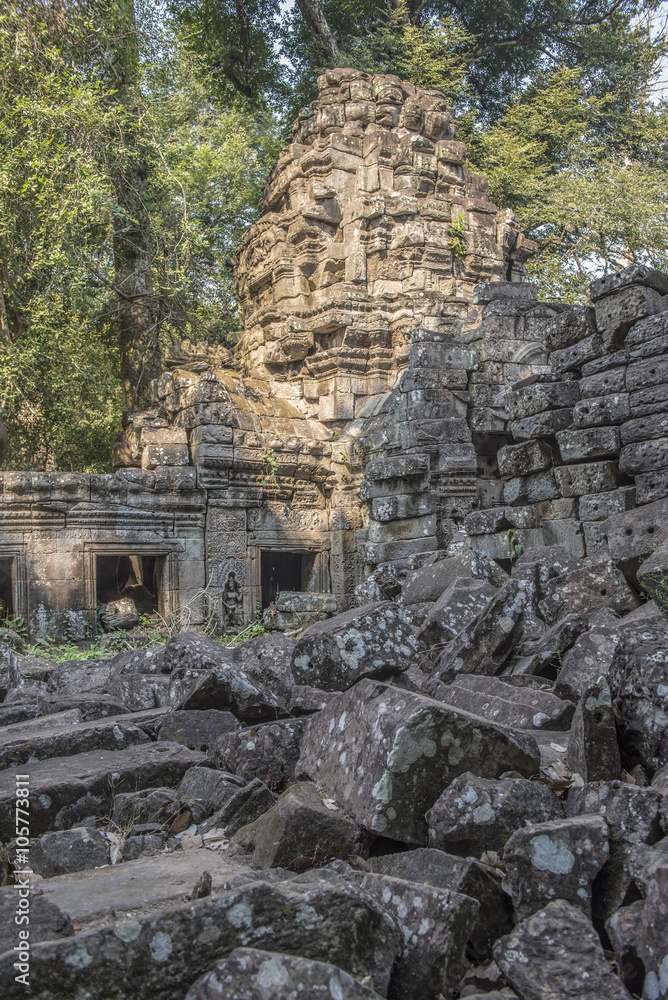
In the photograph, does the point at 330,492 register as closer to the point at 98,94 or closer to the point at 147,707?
the point at 98,94

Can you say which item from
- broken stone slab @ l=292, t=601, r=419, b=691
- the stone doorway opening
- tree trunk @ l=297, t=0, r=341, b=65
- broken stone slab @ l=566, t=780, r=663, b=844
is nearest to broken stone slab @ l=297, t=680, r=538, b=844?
broken stone slab @ l=566, t=780, r=663, b=844

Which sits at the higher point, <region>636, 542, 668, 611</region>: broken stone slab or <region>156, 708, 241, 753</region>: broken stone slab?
<region>636, 542, 668, 611</region>: broken stone slab

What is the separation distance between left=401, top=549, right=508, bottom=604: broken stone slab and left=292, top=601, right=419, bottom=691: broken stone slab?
236 centimetres

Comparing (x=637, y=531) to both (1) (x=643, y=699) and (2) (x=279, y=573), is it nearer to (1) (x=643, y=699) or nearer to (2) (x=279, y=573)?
(1) (x=643, y=699)

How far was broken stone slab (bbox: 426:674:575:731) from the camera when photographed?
3.55 metres

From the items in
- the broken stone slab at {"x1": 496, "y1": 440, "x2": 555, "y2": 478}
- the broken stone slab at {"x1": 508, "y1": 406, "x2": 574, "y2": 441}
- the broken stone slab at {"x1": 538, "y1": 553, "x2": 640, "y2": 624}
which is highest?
the broken stone slab at {"x1": 508, "y1": 406, "x2": 574, "y2": 441}

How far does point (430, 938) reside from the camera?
1976 mm

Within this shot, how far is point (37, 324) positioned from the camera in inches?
461

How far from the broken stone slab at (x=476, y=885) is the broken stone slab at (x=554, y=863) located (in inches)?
2.0

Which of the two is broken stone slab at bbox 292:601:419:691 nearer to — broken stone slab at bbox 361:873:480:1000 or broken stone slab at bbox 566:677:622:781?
broken stone slab at bbox 566:677:622:781

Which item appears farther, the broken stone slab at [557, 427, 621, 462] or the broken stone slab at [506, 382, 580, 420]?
the broken stone slab at [506, 382, 580, 420]

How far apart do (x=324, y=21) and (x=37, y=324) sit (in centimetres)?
1145

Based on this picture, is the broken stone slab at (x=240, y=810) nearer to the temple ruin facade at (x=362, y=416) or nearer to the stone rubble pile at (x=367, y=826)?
the stone rubble pile at (x=367, y=826)

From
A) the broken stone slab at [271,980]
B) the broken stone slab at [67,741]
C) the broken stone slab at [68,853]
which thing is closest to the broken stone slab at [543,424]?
the broken stone slab at [67,741]
